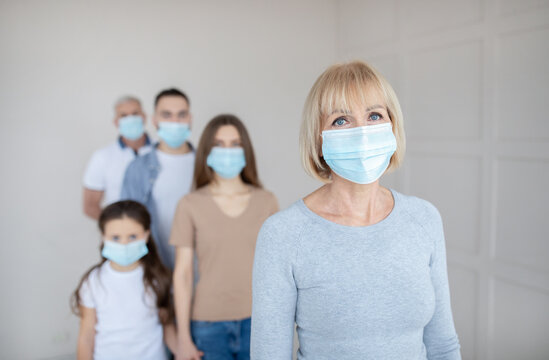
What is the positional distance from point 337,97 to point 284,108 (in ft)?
8.94

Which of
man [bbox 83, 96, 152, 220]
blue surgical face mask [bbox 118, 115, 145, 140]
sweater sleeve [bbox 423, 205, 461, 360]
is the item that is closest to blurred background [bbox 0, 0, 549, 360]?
man [bbox 83, 96, 152, 220]

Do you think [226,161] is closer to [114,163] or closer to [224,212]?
[224,212]

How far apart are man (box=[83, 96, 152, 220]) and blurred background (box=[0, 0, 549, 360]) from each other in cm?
32

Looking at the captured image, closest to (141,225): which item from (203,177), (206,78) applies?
(203,177)

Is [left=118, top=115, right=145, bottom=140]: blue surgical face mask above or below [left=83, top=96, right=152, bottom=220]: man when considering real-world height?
above

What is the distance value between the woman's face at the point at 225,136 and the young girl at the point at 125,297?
46 centimetres

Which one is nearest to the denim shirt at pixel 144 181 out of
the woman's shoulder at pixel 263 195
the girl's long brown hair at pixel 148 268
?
the girl's long brown hair at pixel 148 268

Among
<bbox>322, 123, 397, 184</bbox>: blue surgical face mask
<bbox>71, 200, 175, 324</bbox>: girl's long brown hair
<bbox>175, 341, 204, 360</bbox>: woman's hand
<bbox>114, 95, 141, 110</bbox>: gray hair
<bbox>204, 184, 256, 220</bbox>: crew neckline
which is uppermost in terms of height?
<bbox>114, 95, 141, 110</bbox>: gray hair

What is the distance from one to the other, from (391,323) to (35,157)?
8.70 ft

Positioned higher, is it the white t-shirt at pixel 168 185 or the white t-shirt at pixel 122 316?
the white t-shirt at pixel 168 185

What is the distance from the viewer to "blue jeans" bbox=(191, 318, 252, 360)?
1.79 meters

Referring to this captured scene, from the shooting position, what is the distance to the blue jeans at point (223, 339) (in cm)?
179

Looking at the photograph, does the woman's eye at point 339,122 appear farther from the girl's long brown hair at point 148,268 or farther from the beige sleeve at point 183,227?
the girl's long brown hair at point 148,268

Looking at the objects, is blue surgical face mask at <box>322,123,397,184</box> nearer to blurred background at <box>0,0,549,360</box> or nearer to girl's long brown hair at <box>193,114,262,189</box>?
girl's long brown hair at <box>193,114,262,189</box>
